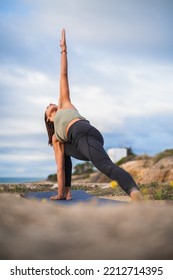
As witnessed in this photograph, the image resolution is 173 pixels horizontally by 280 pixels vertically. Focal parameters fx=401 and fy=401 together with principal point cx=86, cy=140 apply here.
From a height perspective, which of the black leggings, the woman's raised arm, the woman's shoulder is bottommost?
the black leggings

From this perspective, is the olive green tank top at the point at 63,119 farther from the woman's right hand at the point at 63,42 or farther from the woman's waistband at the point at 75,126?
the woman's right hand at the point at 63,42

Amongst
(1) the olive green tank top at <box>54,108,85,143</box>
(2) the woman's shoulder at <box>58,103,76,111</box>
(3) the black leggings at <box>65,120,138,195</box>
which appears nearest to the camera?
(3) the black leggings at <box>65,120,138,195</box>

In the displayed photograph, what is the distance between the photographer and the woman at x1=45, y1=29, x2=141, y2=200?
3.13 m

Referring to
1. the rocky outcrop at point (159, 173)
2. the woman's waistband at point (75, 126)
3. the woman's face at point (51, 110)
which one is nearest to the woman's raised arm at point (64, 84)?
the woman's face at point (51, 110)

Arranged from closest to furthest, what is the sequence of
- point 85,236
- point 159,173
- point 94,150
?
point 85,236
point 94,150
point 159,173

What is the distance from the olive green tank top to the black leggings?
0.09 metres

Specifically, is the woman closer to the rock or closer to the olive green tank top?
the olive green tank top

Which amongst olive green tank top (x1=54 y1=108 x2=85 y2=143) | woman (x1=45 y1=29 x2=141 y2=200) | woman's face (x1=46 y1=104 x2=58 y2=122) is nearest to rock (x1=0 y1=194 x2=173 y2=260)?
woman (x1=45 y1=29 x2=141 y2=200)

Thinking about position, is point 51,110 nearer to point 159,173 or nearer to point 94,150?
point 94,150

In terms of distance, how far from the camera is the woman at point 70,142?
3135 millimetres

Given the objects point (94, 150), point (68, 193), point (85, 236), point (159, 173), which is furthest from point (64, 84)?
point (159, 173)

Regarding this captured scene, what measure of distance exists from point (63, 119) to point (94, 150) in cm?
52

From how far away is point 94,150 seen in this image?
11.0ft
